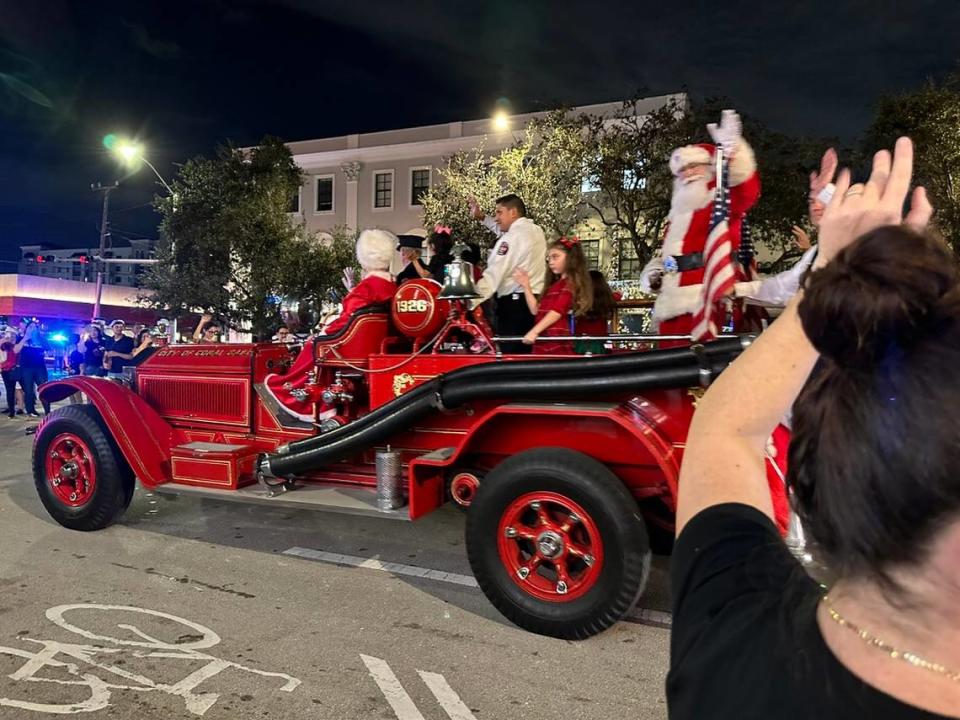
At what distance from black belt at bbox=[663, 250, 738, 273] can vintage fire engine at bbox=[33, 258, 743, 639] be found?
82 cm

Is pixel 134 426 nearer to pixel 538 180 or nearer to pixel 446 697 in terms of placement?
pixel 446 697

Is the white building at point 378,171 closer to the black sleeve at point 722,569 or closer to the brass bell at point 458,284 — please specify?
the brass bell at point 458,284

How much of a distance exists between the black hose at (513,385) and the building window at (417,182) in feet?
83.0

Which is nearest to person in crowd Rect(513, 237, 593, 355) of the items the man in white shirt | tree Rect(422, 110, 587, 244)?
the man in white shirt

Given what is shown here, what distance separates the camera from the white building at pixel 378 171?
27.9 metres

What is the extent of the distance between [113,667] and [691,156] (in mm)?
4082

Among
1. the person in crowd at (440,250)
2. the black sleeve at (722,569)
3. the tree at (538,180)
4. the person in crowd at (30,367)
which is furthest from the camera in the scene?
the tree at (538,180)

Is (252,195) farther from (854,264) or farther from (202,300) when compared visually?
(854,264)

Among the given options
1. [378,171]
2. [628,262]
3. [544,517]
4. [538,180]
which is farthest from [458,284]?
[378,171]

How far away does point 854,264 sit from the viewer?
730 millimetres

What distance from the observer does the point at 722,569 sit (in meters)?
0.86

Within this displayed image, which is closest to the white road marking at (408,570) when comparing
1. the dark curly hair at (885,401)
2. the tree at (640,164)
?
the dark curly hair at (885,401)

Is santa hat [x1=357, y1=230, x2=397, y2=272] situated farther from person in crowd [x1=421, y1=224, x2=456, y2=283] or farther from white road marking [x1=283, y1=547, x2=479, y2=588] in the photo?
white road marking [x1=283, y1=547, x2=479, y2=588]

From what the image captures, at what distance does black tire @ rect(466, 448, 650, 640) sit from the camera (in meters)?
3.25
